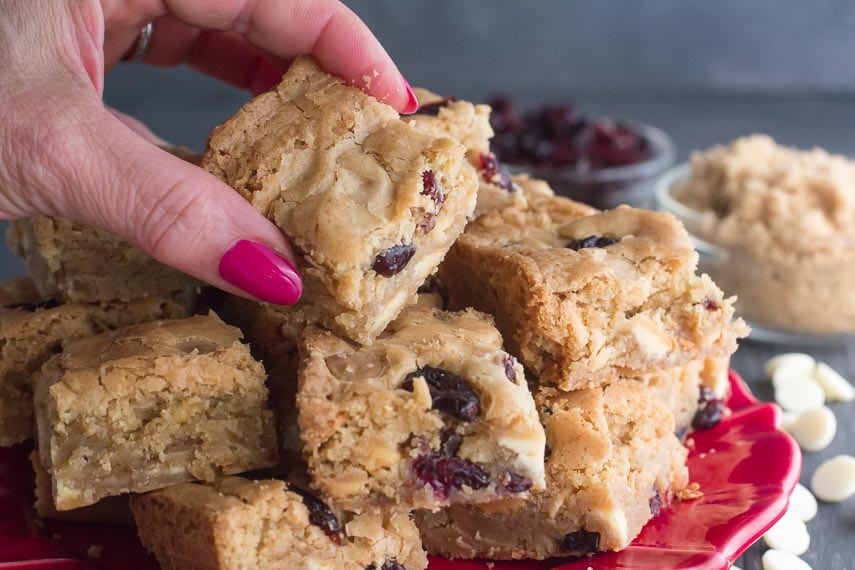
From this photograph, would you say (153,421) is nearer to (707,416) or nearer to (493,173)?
(493,173)

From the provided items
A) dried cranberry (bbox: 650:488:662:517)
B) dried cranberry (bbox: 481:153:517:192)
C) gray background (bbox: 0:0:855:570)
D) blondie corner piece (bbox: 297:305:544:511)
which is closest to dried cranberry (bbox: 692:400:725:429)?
dried cranberry (bbox: 650:488:662:517)

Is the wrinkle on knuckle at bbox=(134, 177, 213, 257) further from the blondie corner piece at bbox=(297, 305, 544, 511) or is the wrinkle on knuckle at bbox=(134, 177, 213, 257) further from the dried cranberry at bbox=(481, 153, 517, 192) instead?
the dried cranberry at bbox=(481, 153, 517, 192)

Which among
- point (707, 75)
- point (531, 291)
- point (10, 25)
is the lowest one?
point (707, 75)

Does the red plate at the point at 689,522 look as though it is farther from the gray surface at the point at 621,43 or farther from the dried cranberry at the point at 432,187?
the gray surface at the point at 621,43

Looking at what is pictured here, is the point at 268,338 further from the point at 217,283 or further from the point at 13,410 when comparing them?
the point at 13,410

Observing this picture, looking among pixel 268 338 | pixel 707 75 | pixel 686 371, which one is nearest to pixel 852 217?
pixel 686 371

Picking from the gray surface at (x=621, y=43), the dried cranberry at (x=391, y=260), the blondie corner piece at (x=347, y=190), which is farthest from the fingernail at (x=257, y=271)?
the gray surface at (x=621, y=43)
